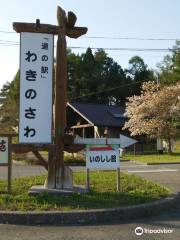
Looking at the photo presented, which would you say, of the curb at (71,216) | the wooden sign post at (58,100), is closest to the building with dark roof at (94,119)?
the wooden sign post at (58,100)

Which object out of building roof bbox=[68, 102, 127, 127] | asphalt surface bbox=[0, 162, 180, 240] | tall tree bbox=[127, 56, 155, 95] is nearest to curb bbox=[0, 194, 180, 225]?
asphalt surface bbox=[0, 162, 180, 240]

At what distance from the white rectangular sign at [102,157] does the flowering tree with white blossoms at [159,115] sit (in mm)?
27015

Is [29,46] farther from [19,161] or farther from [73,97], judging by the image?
[73,97]

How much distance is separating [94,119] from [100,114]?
2.85 metres

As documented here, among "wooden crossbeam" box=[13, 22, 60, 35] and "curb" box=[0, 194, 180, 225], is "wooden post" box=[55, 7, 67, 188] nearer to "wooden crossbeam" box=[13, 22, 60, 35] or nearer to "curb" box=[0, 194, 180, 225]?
"wooden crossbeam" box=[13, 22, 60, 35]

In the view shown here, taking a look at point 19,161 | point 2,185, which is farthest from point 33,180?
point 19,161

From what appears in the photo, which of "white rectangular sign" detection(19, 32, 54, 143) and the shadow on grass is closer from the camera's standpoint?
the shadow on grass

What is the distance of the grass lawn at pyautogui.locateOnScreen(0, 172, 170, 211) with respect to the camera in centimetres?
930

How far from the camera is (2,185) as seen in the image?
12266 millimetres

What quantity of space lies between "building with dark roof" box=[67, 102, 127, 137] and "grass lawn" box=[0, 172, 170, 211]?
31009mm

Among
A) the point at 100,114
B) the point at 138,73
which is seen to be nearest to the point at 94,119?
the point at 100,114

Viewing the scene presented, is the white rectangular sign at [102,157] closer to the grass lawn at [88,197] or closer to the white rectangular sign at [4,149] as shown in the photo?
the grass lawn at [88,197]

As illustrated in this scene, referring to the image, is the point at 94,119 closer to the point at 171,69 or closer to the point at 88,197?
the point at 171,69

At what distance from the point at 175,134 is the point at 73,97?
87.2 ft
